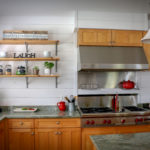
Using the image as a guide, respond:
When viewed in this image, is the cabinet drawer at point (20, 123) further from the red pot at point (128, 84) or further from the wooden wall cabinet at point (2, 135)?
the red pot at point (128, 84)

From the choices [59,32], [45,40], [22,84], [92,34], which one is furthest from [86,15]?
[22,84]

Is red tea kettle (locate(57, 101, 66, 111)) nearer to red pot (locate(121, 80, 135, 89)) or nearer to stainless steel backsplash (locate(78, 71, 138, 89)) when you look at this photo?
stainless steel backsplash (locate(78, 71, 138, 89))

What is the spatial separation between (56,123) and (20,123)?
57 cm

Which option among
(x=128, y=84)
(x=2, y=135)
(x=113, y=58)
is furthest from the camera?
(x=128, y=84)

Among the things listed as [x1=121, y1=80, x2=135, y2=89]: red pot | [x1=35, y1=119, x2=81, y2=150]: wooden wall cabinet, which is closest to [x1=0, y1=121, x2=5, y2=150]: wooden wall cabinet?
[x1=35, y1=119, x2=81, y2=150]: wooden wall cabinet

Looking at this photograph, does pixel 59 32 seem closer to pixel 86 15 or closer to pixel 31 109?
pixel 86 15

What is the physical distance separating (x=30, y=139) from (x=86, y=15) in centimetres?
235

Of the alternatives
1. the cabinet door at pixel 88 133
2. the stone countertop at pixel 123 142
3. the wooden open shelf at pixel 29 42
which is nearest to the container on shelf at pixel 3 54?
the wooden open shelf at pixel 29 42

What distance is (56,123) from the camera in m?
2.65

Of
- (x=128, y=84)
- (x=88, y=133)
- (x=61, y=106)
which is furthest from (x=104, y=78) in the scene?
(x=88, y=133)

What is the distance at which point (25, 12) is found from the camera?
118 inches

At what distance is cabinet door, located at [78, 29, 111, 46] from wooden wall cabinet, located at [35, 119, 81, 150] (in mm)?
1365

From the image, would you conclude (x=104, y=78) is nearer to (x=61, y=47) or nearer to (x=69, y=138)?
(x=61, y=47)

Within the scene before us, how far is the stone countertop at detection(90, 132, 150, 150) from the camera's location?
136cm
